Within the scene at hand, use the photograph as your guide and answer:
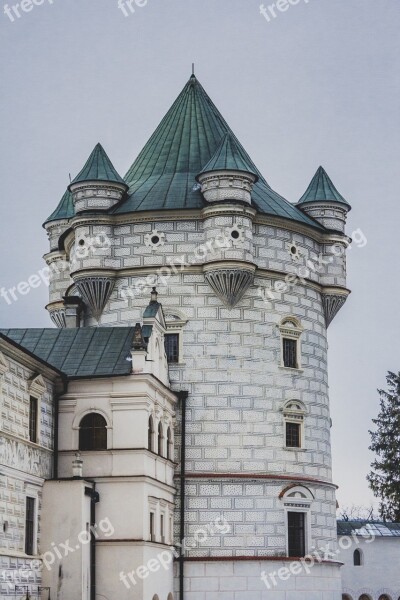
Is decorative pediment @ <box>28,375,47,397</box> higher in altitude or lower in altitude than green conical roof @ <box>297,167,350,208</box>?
lower

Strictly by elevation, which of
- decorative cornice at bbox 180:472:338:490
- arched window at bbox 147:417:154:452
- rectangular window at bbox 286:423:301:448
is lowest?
decorative cornice at bbox 180:472:338:490

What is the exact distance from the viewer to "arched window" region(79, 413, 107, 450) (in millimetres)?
35406

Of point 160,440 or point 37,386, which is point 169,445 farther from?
point 37,386

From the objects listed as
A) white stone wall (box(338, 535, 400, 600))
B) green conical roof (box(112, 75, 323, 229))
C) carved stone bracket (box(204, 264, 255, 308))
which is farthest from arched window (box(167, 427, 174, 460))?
white stone wall (box(338, 535, 400, 600))

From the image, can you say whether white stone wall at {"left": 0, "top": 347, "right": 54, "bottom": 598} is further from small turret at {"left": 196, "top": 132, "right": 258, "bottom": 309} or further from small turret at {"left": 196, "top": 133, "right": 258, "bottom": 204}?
small turret at {"left": 196, "top": 133, "right": 258, "bottom": 204}

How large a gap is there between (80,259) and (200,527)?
1024 cm

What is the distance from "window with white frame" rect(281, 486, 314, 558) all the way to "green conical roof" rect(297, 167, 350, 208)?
36.5ft

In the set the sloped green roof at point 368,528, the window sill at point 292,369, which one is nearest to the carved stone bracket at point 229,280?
the window sill at point 292,369

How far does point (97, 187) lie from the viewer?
4250 centimetres

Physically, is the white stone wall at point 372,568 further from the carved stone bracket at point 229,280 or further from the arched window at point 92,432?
the arched window at point 92,432

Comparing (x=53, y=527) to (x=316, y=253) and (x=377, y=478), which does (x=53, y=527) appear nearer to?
(x=316, y=253)

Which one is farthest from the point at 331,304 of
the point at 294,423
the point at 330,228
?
the point at 294,423

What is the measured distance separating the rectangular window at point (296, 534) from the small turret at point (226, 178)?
1094 cm

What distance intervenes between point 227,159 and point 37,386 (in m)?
12.2
